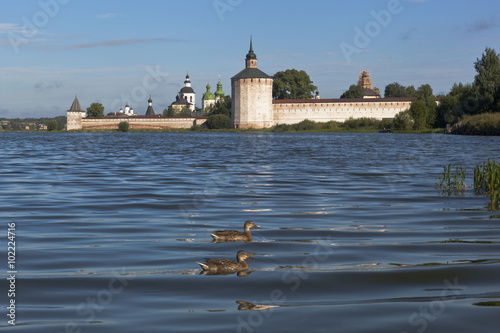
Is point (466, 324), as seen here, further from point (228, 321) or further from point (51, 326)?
point (51, 326)

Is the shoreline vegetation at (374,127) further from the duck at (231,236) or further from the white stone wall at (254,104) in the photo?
the duck at (231,236)

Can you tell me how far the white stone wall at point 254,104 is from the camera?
253 ft

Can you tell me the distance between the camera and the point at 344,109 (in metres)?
76.8

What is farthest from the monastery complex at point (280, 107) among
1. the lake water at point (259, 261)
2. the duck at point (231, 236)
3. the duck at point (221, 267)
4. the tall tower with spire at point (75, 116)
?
the duck at point (221, 267)

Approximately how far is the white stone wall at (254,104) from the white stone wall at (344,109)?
110 inches

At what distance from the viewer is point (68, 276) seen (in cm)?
430

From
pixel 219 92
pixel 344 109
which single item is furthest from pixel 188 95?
pixel 344 109

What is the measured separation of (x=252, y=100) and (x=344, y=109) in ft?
35.1

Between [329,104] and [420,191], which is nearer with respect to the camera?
[420,191]

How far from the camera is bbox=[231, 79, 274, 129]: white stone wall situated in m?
77.1

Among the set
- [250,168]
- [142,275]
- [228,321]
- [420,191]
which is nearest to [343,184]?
[420,191]

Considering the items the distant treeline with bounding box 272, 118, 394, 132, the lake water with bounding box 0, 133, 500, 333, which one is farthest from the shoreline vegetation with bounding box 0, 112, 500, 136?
the lake water with bounding box 0, 133, 500, 333

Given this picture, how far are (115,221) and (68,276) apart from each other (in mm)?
2611

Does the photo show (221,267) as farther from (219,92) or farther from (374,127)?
(219,92)
